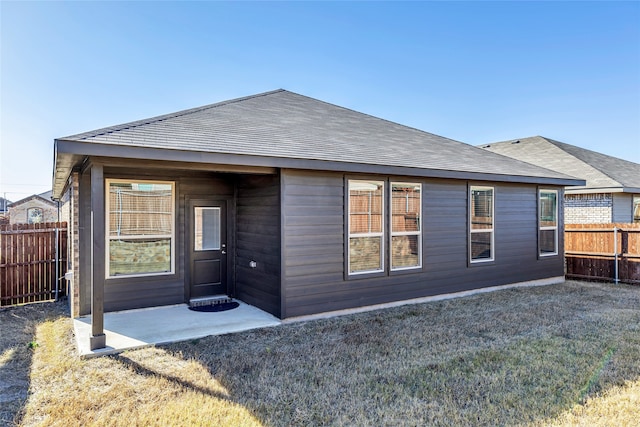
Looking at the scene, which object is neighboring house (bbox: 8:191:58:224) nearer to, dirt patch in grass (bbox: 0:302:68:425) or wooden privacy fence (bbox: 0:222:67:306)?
wooden privacy fence (bbox: 0:222:67:306)

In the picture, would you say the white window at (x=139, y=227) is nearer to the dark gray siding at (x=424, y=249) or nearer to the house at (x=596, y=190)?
the dark gray siding at (x=424, y=249)

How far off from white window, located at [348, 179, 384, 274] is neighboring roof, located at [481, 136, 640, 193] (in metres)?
8.48

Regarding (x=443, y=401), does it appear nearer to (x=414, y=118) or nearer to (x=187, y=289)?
(x=187, y=289)

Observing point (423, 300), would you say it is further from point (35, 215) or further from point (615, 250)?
point (35, 215)

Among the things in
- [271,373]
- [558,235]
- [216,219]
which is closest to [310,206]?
[216,219]

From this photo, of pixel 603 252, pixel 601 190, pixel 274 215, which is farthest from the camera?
pixel 601 190

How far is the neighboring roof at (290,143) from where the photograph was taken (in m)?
4.69

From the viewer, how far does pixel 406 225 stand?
22.9ft

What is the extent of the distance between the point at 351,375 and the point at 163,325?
3.08 meters

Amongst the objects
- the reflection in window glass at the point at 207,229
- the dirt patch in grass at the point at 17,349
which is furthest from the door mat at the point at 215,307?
the dirt patch in grass at the point at 17,349

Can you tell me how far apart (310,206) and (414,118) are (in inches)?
704

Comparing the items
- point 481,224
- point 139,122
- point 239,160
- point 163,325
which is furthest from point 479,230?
point 139,122

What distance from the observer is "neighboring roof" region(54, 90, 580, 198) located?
15.4ft

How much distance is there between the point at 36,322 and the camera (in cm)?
599
